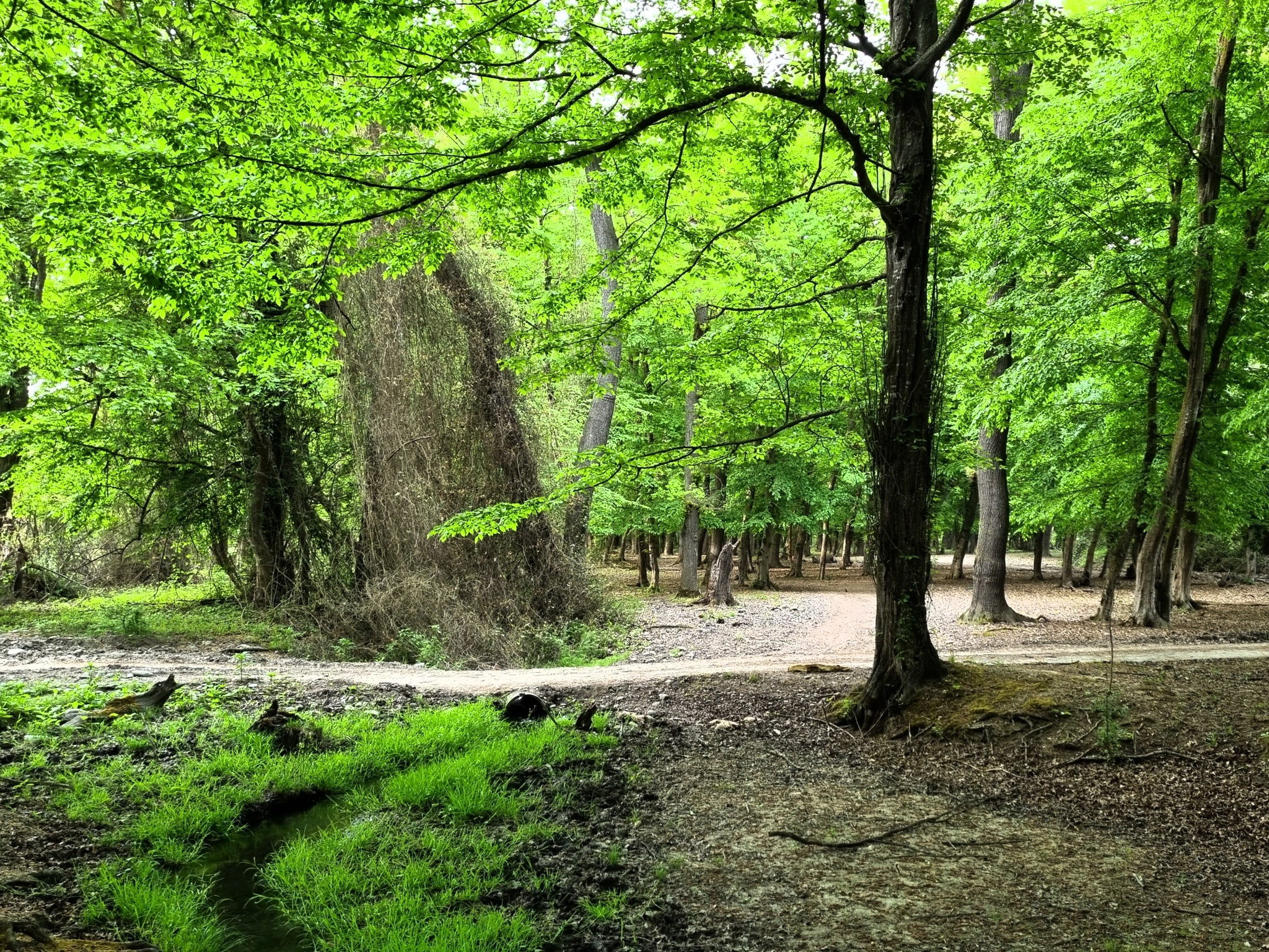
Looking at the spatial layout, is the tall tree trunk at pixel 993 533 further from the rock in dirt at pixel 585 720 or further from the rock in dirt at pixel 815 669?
the rock in dirt at pixel 585 720

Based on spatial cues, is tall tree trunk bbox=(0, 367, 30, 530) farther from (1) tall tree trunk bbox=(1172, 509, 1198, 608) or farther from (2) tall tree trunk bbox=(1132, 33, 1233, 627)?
(1) tall tree trunk bbox=(1172, 509, 1198, 608)

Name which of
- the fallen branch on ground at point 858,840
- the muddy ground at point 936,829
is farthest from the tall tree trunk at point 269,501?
the fallen branch on ground at point 858,840

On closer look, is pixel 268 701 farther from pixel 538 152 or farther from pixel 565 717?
pixel 538 152

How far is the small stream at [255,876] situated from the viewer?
3609 millimetres

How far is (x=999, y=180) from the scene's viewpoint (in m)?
10.5

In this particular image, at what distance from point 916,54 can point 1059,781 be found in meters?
5.73

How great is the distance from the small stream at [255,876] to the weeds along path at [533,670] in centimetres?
314

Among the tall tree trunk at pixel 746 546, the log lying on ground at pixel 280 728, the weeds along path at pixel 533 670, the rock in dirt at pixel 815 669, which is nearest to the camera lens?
the log lying on ground at pixel 280 728

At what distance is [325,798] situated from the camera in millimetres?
5242

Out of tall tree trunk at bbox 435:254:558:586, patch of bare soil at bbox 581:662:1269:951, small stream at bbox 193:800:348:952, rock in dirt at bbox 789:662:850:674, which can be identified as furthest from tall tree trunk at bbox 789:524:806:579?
small stream at bbox 193:800:348:952

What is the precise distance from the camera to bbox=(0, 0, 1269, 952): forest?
436 cm

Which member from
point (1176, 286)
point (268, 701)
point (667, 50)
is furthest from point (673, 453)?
point (1176, 286)

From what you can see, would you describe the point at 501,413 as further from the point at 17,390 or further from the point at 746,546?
the point at 746,546

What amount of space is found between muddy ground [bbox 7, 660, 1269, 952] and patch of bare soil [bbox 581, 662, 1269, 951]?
0.05 ft
